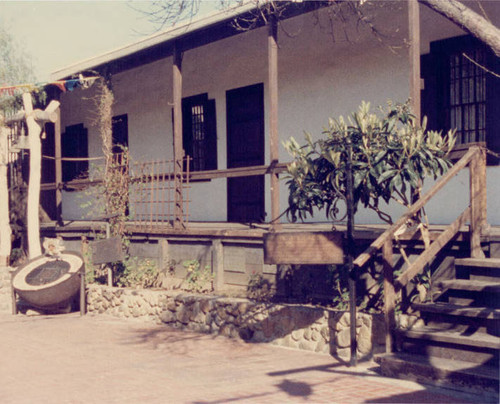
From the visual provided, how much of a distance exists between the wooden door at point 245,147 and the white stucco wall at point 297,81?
0.19 m

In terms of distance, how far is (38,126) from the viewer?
14.1m

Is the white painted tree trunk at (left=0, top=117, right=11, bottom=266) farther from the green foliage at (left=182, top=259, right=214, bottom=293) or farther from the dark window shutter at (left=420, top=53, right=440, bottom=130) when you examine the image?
the dark window shutter at (left=420, top=53, right=440, bottom=130)

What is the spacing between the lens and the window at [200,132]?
14227 mm

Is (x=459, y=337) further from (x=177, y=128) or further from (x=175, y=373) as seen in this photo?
(x=177, y=128)

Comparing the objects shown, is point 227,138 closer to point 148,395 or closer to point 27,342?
point 27,342

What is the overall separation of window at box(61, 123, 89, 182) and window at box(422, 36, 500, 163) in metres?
10.4

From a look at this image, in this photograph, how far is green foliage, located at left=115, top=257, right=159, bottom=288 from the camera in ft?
38.3

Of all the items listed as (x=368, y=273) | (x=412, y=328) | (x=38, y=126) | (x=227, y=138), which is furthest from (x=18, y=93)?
(x=412, y=328)

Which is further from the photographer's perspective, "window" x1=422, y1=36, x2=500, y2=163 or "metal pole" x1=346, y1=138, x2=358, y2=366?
"window" x1=422, y1=36, x2=500, y2=163

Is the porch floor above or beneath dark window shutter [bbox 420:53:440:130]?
beneath

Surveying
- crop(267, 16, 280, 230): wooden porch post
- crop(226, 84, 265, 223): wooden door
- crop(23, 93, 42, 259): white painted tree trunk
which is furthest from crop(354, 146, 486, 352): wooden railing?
crop(23, 93, 42, 259): white painted tree trunk

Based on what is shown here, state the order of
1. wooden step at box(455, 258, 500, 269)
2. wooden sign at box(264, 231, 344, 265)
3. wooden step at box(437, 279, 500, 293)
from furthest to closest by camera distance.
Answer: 1. wooden sign at box(264, 231, 344, 265)
2. wooden step at box(455, 258, 500, 269)
3. wooden step at box(437, 279, 500, 293)

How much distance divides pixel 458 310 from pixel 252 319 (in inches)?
118

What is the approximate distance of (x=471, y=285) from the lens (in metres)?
→ 6.89
